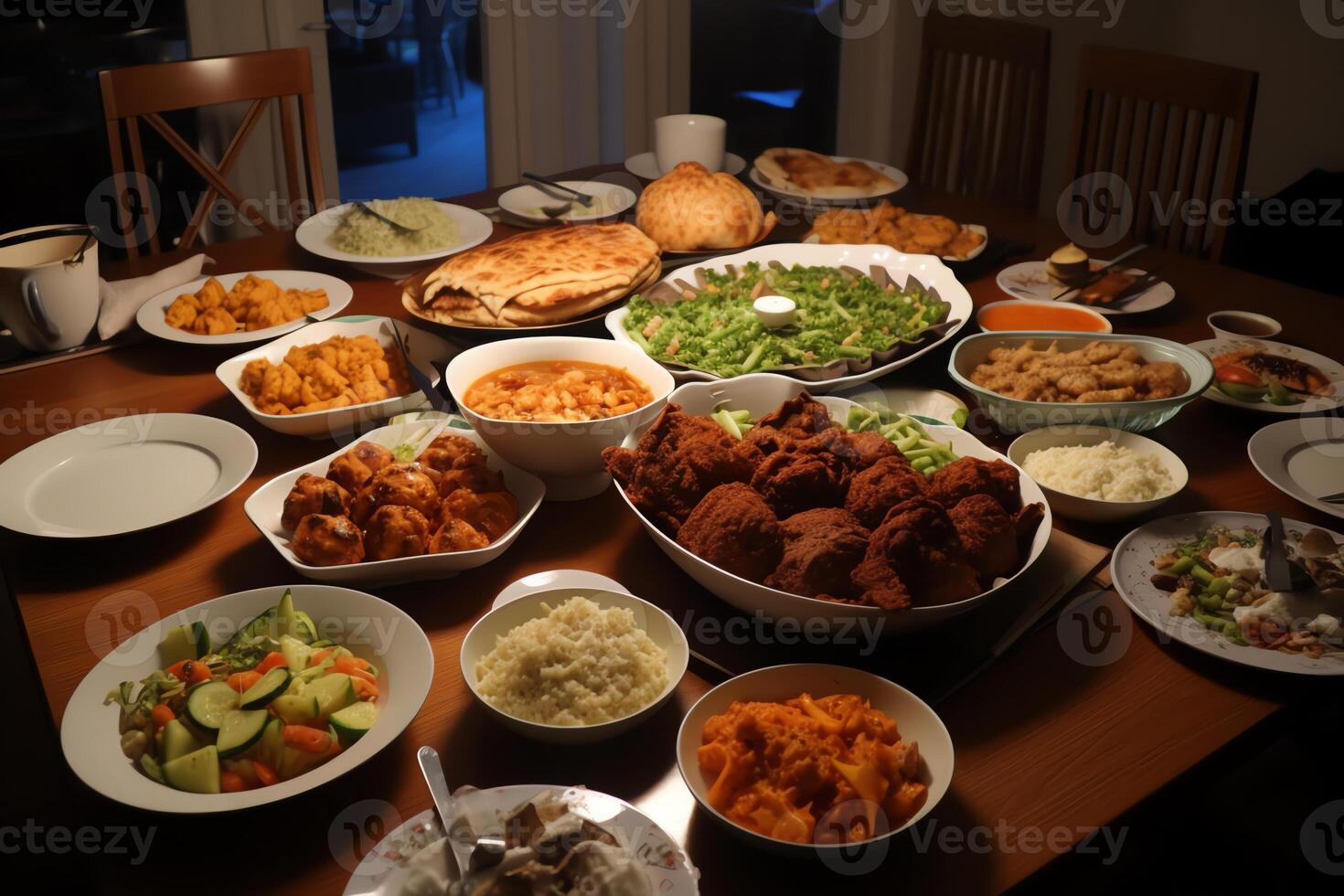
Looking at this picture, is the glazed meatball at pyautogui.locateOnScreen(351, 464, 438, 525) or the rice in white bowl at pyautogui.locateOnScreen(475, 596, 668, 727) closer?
the rice in white bowl at pyautogui.locateOnScreen(475, 596, 668, 727)

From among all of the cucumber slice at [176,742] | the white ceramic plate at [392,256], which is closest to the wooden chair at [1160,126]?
the white ceramic plate at [392,256]

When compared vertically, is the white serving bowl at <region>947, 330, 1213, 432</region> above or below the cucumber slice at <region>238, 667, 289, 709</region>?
above

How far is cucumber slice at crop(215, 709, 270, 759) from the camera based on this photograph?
1211 millimetres

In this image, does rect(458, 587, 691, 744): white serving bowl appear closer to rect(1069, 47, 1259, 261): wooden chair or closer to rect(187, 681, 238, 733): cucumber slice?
rect(187, 681, 238, 733): cucumber slice

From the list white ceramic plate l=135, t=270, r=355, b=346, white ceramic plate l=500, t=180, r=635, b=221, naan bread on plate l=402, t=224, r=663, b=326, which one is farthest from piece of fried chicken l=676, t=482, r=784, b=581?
white ceramic plate l=500, t=180, r=635, b=221

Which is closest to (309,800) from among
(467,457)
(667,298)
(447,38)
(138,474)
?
(467,457)

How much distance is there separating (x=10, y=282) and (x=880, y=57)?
4413 millimetres

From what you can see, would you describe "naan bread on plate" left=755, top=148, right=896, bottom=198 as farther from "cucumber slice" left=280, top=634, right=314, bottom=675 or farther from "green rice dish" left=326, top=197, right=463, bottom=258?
"cucumber slice" left=280, top=634, right=314, bottom=675

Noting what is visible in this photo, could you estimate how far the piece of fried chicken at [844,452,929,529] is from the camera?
152 cm

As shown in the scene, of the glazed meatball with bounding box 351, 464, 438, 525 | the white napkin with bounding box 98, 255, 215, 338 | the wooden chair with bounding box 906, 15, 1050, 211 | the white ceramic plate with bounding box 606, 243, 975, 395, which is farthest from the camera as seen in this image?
the wooden chair with bounding box 906, 15, 1050, 211

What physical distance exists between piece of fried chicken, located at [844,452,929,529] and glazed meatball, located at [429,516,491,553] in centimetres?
56

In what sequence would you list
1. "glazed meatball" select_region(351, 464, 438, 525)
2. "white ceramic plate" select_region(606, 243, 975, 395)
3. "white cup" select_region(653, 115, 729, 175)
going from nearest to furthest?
"glazed meatball" select_region(351, 464, 438, 525) < "white ceramic plate" select_region(606, 243, 975, 395) < "white cup" select_region(653, 115, 729, 175)

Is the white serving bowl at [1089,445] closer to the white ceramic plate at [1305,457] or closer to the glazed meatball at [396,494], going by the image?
the white ceramic plate at [1305,457]

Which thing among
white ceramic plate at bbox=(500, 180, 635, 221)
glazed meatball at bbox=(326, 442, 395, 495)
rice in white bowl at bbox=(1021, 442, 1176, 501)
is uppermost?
white ceramic plate at bbox=(500, 180, 635, 221)
